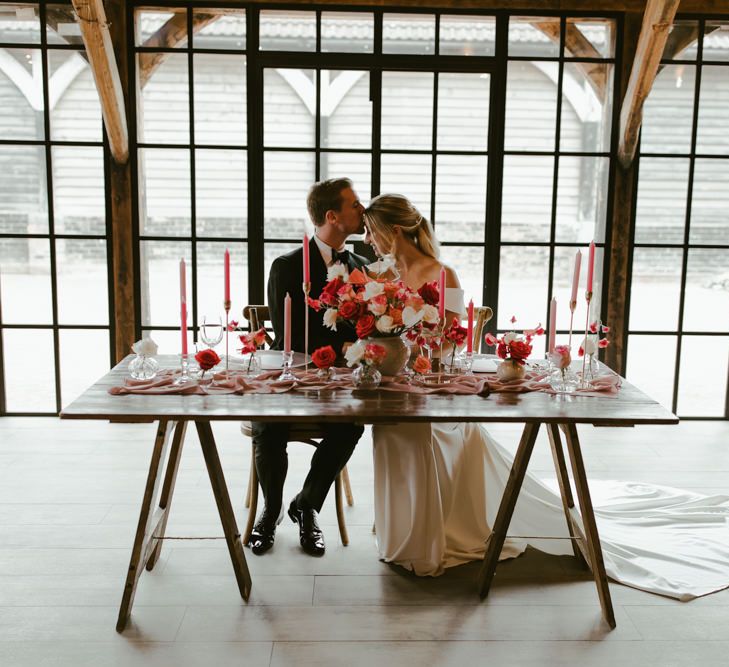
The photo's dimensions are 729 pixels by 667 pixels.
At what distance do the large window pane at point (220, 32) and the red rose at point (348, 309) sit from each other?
2504mm

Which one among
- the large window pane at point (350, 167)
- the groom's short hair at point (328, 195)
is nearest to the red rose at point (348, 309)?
the groom's short hair at point (328, 195)

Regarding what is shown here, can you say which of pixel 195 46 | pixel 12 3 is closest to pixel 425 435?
pixel 195 46

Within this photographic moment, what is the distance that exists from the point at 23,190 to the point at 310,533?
2.86 m

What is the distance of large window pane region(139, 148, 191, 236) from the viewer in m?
4.46

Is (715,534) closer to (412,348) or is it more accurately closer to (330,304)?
(412,348)

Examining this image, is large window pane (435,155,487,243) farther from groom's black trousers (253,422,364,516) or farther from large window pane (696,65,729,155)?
groom's black trousers (253,422,364,516)

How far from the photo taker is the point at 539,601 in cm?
258

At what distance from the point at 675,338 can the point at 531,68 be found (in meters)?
1.86

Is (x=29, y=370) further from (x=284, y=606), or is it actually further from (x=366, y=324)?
(x=366, y=324)

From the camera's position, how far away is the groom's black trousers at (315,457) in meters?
2.91

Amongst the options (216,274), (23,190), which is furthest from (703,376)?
(23,190)

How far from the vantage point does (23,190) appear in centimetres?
447

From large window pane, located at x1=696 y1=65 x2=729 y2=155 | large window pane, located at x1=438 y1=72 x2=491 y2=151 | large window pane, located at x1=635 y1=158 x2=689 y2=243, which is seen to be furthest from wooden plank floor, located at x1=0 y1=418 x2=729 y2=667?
large window pane, located at x1=696 y1=65 x2=729 y2=155

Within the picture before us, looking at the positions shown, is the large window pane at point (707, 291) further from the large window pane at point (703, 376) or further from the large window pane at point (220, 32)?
the large window pane at point (220, 32)
